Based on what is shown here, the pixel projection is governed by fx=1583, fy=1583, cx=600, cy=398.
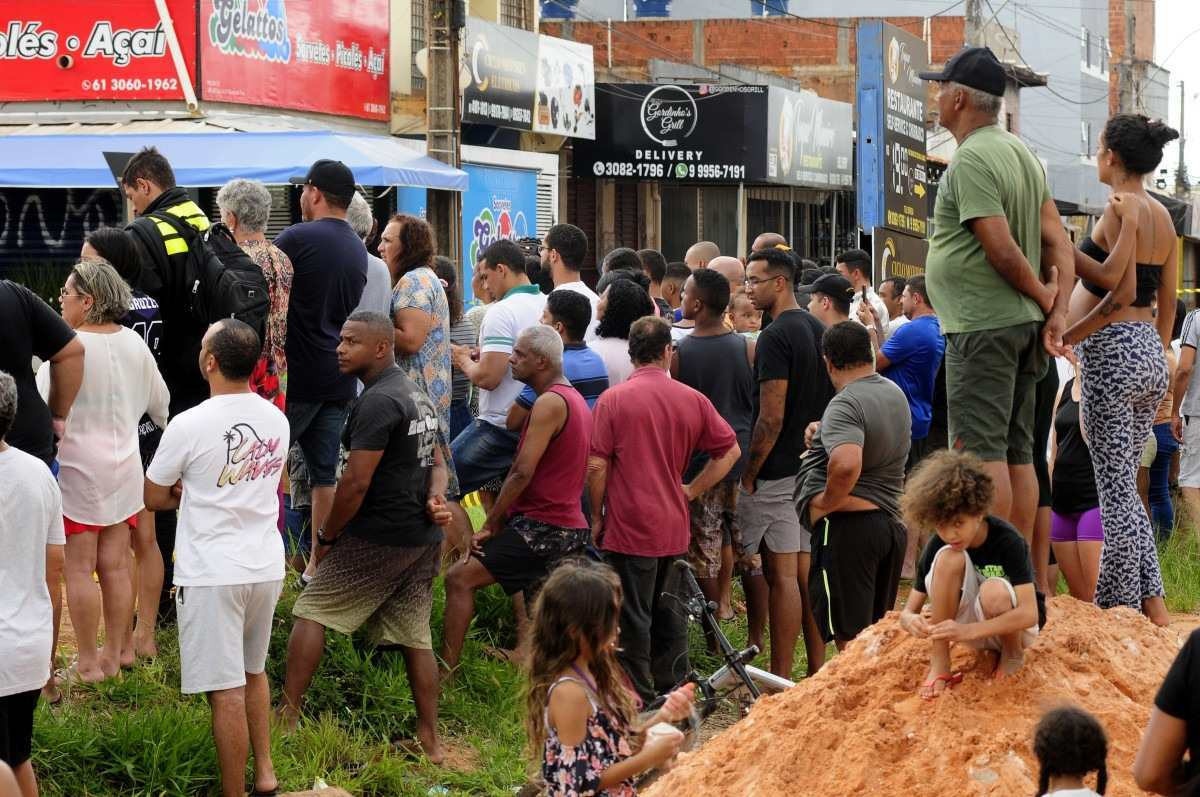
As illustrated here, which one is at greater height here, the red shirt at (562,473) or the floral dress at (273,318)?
the floral dress at (273,318)

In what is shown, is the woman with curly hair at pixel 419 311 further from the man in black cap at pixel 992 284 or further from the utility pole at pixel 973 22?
the utility pole at pixel 973 22

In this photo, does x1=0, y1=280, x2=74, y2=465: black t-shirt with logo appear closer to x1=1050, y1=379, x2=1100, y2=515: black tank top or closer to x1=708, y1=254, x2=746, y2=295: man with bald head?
x1=1050, y1=379, x2=1100, y2=515: black tank top

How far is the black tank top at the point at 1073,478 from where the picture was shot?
788cm

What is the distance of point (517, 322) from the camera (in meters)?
8.72

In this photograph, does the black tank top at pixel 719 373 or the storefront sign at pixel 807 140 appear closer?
the black tank top at pixel 719 373

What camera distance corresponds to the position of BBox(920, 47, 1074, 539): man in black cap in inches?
238

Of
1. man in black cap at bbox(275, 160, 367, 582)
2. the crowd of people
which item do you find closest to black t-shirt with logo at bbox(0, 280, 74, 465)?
the crowd of people

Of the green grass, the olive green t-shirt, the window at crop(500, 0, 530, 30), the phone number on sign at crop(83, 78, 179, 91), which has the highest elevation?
the window at crop(500, 0, 530, 30)

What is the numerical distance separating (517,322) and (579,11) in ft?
101

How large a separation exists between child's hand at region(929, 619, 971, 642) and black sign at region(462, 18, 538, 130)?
581 inches

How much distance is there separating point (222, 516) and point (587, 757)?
209 cm

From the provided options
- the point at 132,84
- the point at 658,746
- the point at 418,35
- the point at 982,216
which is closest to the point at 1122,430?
the point at 982,216

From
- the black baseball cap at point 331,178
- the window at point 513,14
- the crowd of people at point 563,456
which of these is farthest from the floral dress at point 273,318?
the window at point 513,14

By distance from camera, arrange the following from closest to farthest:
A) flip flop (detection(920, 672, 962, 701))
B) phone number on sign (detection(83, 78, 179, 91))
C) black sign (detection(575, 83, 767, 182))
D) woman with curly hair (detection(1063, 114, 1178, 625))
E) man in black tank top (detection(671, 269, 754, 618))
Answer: flip flop (detection(920, 672, 962, 701))
woman with curly hair (detection(1063, 114, 1178, 625))
man in black tank top (detection(671, 269, 754, 618))
phone number on sign (detection(83, 78, 179, 91))
black sign (detection(575, 83, 767, 182))
